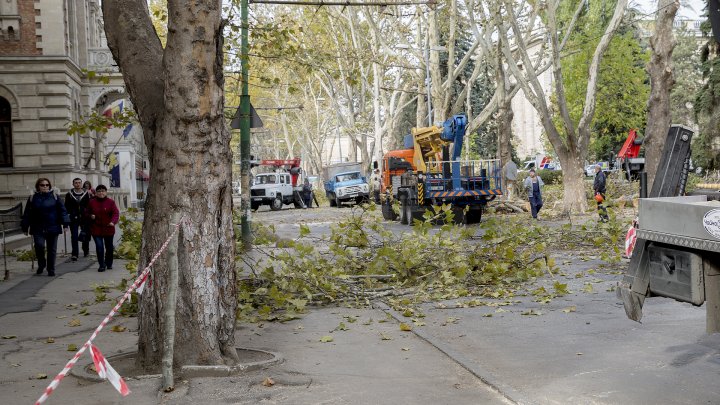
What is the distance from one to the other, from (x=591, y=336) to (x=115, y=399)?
4.47 meters

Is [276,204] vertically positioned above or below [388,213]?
below

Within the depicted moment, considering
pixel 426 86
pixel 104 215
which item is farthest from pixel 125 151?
pixel 104 215

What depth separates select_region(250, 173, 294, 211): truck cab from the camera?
5406cm

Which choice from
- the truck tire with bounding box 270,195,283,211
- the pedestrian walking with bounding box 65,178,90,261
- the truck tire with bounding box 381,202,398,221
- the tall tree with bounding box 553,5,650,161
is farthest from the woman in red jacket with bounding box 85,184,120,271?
the tall tree with bounding box 553,5,650,161

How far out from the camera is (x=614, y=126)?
204 feet

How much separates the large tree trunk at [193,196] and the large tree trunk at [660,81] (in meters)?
15.9

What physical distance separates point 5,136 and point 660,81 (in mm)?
23407

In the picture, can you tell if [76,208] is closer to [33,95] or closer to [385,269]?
[385,269]

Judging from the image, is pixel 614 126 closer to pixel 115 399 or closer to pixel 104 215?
pixel 104 215

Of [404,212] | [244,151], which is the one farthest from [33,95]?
[244,151]

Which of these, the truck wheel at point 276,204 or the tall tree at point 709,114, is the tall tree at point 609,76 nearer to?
the tall tree at point 709,114

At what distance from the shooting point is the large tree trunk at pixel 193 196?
7207 millimetres

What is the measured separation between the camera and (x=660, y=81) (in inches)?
886

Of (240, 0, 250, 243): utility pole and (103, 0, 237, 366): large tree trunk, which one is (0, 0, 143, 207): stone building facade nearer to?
(240, 0, 250, 243): utility pole
